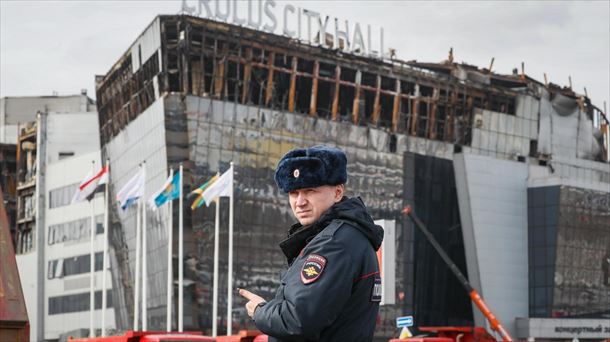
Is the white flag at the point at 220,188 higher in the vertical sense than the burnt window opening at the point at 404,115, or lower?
lower

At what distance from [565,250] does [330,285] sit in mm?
75402

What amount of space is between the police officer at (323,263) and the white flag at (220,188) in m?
44.1

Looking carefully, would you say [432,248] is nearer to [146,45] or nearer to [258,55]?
[258,55]

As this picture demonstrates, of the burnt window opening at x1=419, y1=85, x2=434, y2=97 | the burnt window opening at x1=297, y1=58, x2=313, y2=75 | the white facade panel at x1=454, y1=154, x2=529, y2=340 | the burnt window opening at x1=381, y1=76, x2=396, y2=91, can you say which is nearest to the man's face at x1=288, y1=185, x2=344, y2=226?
the burnt window opening at x1=297, y1=58, x2=313, y2=75

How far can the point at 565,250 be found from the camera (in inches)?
3086

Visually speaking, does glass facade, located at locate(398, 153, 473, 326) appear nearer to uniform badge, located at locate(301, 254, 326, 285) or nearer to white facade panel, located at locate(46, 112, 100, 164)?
white facade panel, located at locate(46, 112, 100, 164)

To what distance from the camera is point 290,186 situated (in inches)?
208

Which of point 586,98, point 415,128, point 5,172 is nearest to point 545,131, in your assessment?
point 586,98

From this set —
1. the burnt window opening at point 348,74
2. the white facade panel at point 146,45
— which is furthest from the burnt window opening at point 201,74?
the burnt window opening at point 348,74

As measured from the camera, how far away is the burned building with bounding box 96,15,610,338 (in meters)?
65.2

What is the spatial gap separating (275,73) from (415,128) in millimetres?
11792

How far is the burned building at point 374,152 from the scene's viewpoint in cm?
6525

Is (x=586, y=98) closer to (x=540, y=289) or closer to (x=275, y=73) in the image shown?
(x=540, y=289)

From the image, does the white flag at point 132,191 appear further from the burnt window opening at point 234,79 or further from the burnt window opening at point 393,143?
the burnt window opening at point 393,143
